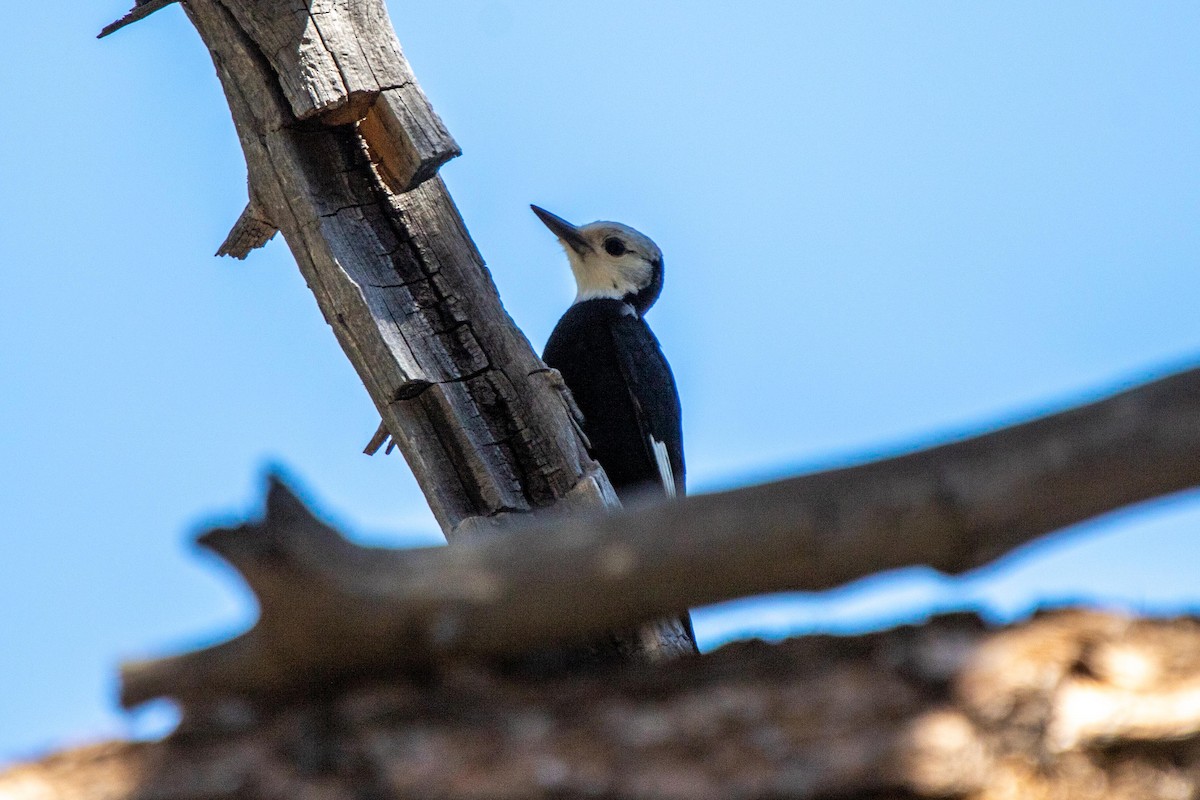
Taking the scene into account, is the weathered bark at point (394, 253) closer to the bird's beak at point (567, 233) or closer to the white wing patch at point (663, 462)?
the white wing patch at point (663, 462)

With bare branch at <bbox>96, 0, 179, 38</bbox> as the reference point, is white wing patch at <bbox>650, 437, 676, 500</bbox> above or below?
below

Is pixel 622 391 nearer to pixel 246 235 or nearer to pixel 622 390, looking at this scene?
pixel 622 390

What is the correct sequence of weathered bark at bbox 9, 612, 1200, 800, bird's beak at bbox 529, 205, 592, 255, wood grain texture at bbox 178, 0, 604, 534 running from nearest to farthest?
1. weathered bark at bbox 9, 612, 1200, 800
2. wood grain texture at bbox 178, 0, 604, 534
3. bird's beak at bbox 529, 205, 592, 255

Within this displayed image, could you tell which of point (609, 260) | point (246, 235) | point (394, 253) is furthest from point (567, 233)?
point (394, 253)

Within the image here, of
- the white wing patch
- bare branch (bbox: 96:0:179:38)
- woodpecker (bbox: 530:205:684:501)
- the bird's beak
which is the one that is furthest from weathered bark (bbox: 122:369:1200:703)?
the bird's beak

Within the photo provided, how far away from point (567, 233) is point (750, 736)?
4.04 metres

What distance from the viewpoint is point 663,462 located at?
431 cm

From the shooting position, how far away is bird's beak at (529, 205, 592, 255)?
5.23 metres

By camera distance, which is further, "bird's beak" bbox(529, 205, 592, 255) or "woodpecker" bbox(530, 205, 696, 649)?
"bird's beak" bbox(529, 205, 592, 255)

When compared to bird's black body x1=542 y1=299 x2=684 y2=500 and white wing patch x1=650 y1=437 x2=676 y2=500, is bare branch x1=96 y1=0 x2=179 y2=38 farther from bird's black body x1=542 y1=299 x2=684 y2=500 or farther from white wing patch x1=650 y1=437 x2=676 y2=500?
white wing patch x1=650 y1=437 x2=676 y2=500

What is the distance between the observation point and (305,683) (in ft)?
5.01

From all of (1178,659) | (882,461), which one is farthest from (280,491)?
(1178,659)

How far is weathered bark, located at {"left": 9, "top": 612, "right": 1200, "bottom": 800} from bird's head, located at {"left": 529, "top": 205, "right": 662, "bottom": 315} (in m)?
3.87

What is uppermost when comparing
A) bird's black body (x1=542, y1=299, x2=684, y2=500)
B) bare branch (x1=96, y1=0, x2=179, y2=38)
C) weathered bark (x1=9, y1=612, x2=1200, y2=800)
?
bare branch (x1=96, y1=0, x2=179, y2=38)
